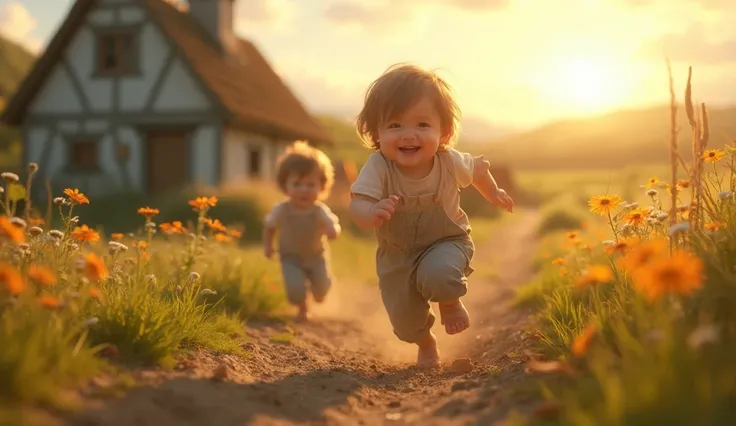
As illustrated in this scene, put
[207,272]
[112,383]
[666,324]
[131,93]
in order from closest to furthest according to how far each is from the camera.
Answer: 1. [666,324]
2. [112,383]
3. [207,272]
4. [131,93]

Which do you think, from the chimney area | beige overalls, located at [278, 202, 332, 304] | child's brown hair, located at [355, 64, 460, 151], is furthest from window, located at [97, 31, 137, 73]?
child's brown hair, located at [355, 64, 460, 151]

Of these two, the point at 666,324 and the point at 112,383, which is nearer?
the point at 666,324

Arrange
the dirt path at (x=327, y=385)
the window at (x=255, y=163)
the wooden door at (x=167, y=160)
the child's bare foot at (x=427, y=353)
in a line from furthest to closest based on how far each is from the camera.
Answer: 1. the window at (x=255, y=163)
2. the wooden door at (x=167, y=160)
3. the child's bare foot at (x=427, y=353)
4. the dirt path at (x=327, y=385)

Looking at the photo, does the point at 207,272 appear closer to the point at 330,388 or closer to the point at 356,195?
the point at 356,195

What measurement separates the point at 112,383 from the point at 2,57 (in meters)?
46.5

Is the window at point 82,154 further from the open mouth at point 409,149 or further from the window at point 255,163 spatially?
the open mouth at point 409,149

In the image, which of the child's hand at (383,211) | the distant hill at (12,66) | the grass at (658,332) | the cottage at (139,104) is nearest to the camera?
the grass at (658,332)

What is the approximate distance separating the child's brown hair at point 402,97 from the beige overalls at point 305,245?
191 centimetres

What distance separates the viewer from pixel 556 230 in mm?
14797

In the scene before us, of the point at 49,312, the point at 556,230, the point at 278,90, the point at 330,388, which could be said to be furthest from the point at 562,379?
the point at 278,90

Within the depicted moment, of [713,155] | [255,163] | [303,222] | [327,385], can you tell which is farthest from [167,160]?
[713,155]

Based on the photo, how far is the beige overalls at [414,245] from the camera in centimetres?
378

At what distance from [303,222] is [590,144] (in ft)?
254

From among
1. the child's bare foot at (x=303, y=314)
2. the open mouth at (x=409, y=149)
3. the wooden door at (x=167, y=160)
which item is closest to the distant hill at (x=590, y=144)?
the wooden door at (x=167, y=160)
